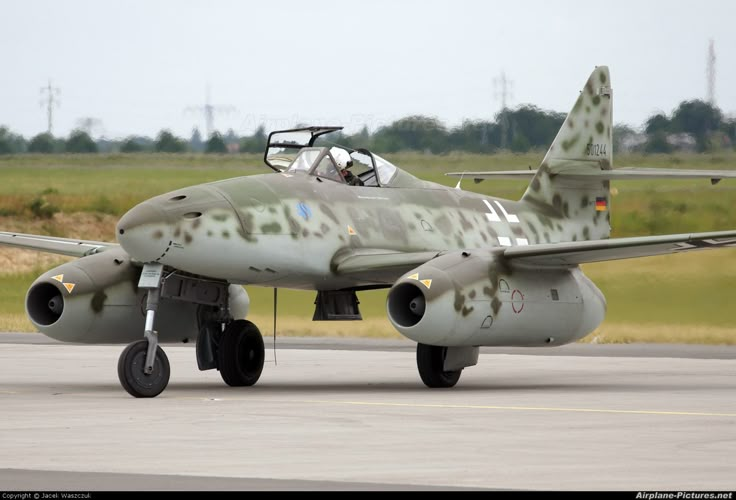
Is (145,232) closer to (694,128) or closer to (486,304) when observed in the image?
(486,304)

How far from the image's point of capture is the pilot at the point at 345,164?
19984 millimetres

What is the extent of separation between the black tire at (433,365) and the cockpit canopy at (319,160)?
101 inches

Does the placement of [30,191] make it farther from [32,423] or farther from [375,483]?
[375,483]

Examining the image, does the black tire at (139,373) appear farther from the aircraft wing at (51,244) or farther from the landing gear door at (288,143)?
the aircraft wing at (51,244)

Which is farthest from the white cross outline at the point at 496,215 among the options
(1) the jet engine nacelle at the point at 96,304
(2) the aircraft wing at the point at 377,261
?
(1) the jet engine nacelle at the point at 96,304

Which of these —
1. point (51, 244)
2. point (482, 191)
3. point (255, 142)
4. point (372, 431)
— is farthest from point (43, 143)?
point (372, 431)

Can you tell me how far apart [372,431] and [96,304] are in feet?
24.1

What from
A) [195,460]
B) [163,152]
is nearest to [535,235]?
[195,460]

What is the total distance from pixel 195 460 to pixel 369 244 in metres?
9.03

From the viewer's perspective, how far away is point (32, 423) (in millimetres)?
13883

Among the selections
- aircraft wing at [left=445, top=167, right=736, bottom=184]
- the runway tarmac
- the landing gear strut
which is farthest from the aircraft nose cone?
aircraft wing at [left=445, top=167, right=736, bottom=184]

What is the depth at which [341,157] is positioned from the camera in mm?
20078

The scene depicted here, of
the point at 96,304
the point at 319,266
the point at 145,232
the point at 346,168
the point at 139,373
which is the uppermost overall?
the point at 346,168

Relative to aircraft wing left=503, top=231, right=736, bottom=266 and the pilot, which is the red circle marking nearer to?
aircraft wing left=503, top=231, right=736, bottom=266
